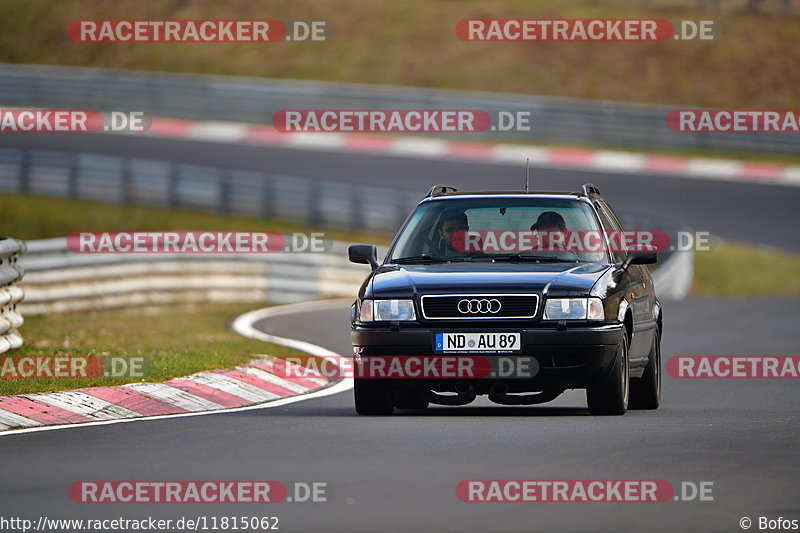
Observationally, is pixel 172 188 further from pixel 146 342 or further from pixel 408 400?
pixel 408 400

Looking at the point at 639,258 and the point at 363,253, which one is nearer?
the point at 363,253

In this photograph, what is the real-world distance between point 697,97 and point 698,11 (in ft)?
20.0

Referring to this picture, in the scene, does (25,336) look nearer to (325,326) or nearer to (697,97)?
(325,326)

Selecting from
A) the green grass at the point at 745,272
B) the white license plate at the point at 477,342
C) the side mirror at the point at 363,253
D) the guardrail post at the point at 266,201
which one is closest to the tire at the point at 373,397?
the white license plate at the point at 477,342

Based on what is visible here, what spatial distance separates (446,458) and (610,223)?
4174 mm

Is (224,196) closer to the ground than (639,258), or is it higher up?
higher up

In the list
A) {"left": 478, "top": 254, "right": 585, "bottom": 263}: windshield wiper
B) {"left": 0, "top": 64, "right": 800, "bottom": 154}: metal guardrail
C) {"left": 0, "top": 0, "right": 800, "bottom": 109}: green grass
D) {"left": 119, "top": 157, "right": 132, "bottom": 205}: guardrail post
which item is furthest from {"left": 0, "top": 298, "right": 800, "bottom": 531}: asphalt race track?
{"left": 0, "top": 0, "right": 800, "bottom": 109}: green grass

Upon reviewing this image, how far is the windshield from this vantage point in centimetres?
1181

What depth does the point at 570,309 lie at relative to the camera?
10930 mm

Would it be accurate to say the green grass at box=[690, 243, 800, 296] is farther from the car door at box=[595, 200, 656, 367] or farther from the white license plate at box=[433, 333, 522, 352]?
the white license plate at box=[433, 333, 522, 352]

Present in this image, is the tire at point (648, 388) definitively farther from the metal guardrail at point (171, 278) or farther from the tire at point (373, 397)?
the metal guardrail at point (171, 278)

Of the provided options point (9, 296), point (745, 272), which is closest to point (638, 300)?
point (9, 296)

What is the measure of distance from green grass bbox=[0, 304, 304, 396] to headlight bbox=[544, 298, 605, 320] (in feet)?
11.6

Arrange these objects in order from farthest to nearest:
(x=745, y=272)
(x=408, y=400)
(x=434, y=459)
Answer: (x=745, y=272) < (x=408, y=400) < (x=434, y=459)
